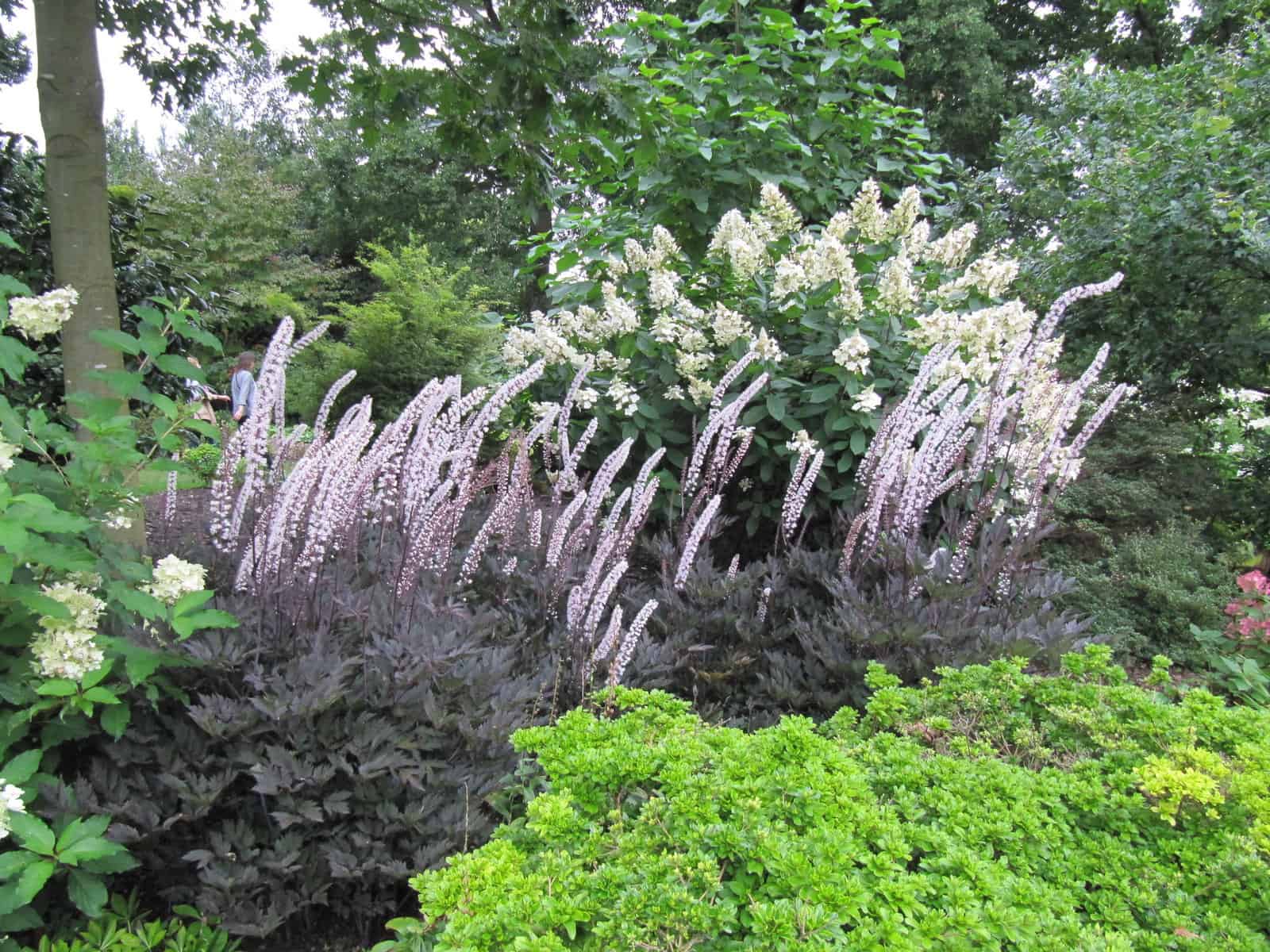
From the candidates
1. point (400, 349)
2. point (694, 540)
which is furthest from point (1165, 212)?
point (400, 349)

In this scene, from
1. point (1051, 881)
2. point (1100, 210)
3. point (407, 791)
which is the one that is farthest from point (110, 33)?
point (1100, 210)

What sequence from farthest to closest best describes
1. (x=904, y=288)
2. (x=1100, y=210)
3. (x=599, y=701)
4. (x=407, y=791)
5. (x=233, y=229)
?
(x=233, y=229)
(x=1100, y=210)
(x=904, y=288)
(x=599, y=701)
(x=407, y=791)

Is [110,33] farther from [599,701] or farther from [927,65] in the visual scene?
[927,65]

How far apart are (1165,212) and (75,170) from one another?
5969 mm

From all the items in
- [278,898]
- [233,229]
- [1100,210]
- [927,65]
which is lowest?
[278,898]

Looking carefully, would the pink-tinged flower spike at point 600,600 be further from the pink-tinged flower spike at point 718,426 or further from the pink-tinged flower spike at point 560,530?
the pink-tinged flower spike at point 718,426

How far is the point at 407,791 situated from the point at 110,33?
3.56 metres

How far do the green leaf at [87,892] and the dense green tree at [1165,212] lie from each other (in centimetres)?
585

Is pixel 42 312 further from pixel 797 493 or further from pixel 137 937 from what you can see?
pixel 797 493

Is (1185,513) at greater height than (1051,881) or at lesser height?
greater

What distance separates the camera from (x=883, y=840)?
147 cm

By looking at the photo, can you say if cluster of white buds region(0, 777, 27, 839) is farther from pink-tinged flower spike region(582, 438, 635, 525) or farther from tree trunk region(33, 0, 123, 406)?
pink-tinged flower spike region(582, 438, 635, 525)

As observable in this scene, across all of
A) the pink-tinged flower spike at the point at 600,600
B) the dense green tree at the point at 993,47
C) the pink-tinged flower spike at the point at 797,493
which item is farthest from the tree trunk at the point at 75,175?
the dense green tree at the point at 993,47

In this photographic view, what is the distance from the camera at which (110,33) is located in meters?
3.45
